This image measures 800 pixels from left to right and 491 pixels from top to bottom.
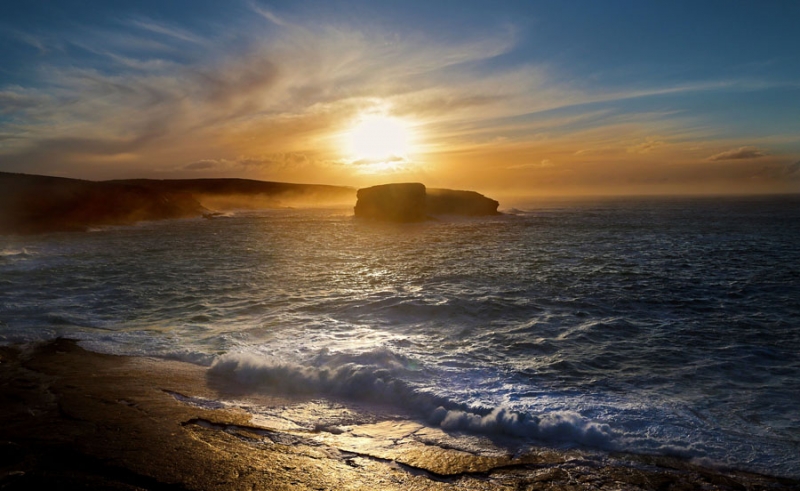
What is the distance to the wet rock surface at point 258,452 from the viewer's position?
600 centimetres

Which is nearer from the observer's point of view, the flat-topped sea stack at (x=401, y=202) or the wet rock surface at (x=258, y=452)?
the wet rock surface at (x=258, y=452)

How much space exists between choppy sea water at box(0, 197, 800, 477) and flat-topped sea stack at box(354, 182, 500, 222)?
45.7 m

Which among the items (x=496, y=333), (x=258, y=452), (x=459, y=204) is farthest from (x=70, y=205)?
(x=258, y=452)

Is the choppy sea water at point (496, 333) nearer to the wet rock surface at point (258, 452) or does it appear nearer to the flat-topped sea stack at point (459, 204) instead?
the wet rock surface at point (258, 452)

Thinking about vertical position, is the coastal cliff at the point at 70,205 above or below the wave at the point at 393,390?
above

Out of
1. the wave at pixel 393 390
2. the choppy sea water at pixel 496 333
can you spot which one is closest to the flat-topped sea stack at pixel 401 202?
the choppy sea water at pixel 496 333

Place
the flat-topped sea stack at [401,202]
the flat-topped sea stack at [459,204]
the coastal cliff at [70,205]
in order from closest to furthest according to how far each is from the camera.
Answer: the coastal cliff at [70,205], the flat-topped sea stack at [401,202], the flat-topped sea stack at [459,204]

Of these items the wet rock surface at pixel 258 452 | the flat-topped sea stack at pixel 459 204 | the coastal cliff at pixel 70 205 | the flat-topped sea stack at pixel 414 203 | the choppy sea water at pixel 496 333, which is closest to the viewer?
the wet rock surface at pixel 258 452

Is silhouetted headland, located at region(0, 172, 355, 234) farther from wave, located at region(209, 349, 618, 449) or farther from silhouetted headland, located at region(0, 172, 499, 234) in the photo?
wave, located at region(209, 349, 618, 449)

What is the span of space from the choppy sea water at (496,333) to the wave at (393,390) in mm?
35

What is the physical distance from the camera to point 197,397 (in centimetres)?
888

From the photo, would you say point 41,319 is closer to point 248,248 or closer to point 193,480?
point 193,480

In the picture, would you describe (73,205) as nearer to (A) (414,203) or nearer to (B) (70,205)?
(B) (70,205)

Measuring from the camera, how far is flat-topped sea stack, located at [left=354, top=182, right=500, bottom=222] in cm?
7588
